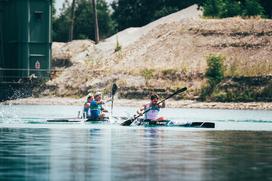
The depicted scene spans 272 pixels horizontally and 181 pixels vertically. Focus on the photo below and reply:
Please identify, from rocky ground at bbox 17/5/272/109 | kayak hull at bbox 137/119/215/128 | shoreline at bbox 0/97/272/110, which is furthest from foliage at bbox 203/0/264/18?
kayak hull at bbox 137/119/215/128

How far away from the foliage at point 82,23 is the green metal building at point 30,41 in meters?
39.6

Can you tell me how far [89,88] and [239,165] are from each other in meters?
79.0

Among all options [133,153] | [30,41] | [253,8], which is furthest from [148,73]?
[133,153]

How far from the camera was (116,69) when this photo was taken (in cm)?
11250

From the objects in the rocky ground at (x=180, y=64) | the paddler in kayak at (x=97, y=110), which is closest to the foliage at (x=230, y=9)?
the rocky ground at (x=180, y=64)

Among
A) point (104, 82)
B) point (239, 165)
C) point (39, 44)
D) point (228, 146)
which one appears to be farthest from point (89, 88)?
→ point (239, 165)

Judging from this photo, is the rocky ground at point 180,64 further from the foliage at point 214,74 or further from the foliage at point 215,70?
the foliage at point 215,70

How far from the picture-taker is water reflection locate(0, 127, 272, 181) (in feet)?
91.8

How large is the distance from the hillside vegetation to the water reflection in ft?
180

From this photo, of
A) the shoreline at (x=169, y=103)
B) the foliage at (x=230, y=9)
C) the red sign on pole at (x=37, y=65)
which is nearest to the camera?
the shoreline at (x=169, y=103)

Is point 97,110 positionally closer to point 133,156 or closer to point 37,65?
point 133,156

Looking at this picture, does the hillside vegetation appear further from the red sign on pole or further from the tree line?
the tree line

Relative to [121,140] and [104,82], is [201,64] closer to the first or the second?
[104,82]

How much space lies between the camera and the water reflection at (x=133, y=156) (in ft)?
91.8
